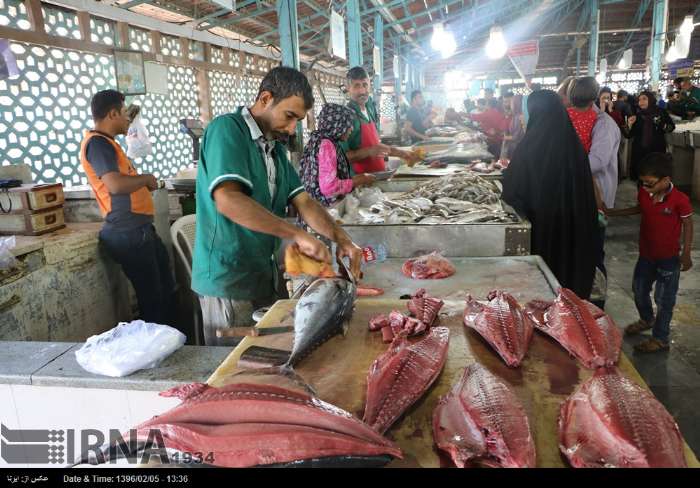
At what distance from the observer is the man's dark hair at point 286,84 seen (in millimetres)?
2568

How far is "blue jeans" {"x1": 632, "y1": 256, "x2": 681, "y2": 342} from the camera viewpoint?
4.48 meters

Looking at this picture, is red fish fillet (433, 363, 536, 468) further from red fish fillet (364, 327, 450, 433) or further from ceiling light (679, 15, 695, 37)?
ceiling light (679, 15, 695, 37)

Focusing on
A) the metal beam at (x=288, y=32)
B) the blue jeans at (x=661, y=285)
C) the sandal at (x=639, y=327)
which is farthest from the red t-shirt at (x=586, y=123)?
the metal beam at (x=288, y=32)

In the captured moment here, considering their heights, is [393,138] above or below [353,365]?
above

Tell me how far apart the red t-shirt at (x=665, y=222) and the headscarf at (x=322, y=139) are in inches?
108

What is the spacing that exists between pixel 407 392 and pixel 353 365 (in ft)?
1.13

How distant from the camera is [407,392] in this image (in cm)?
162

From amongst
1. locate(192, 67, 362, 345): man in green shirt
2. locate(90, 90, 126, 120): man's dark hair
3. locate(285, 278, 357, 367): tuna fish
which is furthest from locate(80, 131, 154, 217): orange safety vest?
locate(285, 278, 357, 367): tuna fish

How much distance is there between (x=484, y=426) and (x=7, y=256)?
4013 mm

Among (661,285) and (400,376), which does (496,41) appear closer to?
(661,285)

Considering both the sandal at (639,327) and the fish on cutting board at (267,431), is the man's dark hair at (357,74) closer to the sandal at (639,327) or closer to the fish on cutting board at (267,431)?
the sandal at (639,327)

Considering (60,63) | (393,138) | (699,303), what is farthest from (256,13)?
(699,303)

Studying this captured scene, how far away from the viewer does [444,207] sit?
Result: 4203mm
